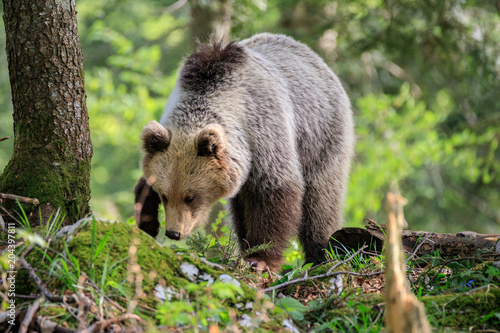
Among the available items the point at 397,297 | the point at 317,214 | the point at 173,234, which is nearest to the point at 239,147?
the point at 173,234

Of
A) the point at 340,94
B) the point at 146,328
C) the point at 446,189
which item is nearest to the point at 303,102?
the point at 340,94

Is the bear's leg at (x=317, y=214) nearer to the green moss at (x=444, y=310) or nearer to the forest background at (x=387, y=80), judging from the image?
the green moss at (x=444, y=310)

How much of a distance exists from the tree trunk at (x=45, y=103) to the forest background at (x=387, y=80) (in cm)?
426

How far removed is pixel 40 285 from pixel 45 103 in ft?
6.58

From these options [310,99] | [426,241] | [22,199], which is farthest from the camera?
[310,99]

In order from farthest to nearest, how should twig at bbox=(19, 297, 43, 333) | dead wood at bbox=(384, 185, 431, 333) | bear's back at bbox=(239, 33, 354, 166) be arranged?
bear's back at bbox=(239, 33, 354, 166), twig at bbox=(19, 297, 43, 333), dead wood at bbox=(384, 185, 431, 333)

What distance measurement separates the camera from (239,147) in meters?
5.00

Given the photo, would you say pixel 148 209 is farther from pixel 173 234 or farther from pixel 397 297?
pixel 397 297

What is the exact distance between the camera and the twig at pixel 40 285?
98.5 inches

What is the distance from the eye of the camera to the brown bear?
4848 mm

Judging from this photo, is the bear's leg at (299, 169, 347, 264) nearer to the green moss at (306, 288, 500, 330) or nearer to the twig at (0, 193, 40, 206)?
the green moss at (306, 288, 500, 330)

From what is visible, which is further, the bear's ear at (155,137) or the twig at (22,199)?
the bear's ear at (155,137)

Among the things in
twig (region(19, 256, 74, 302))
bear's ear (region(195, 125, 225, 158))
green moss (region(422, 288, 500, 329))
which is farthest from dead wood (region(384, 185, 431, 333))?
bear's ear (region(195, 125, 225, 158))

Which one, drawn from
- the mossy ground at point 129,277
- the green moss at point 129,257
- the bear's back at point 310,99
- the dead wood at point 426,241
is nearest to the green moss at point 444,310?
the mossy ground at point 129,277
